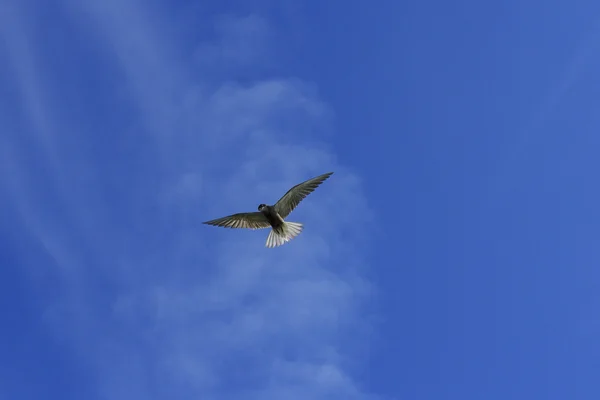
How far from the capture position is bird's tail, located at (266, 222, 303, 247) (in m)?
30.8

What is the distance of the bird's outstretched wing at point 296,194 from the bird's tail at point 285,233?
30.2 inches

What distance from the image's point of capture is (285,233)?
3103 centimetres

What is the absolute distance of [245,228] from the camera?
31828mm

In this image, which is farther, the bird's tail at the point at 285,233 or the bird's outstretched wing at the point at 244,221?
the bird's outstretched wing at the point at 244,221

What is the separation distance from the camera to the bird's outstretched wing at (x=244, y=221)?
31.3 meters

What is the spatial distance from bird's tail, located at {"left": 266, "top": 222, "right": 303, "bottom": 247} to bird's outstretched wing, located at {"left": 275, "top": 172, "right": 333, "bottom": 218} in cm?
77

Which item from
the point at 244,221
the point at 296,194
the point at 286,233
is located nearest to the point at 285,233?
the point at 286,233

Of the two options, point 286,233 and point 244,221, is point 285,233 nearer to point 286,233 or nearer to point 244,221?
point 286,233

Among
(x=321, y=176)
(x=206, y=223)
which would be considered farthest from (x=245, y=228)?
(x=321, y=176)

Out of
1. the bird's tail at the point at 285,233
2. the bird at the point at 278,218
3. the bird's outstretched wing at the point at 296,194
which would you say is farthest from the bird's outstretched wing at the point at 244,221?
the bird's outstretched wing at the point at 296,194

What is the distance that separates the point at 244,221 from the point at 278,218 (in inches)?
72.3

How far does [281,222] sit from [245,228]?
195 centimetres

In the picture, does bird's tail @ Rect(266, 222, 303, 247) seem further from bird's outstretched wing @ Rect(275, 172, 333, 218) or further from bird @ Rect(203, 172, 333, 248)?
bird's outstretched wing @ Rect(275, 172, 333, 218)

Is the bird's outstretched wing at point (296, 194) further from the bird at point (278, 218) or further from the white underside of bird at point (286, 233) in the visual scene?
the white underside of bird at point (286, 233)
